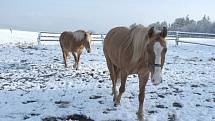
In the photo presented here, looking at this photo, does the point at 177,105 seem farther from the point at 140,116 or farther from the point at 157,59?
the point at 157,59

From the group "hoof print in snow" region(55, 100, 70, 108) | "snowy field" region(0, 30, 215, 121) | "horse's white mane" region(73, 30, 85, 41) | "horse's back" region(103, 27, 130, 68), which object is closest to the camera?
"snowy field" region(0, 30, 215, 121)

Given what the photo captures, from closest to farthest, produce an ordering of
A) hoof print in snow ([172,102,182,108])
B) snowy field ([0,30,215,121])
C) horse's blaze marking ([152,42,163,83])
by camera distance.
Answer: horse's blaze marking ([152,42,163,83]), snowy field ([0,30,215,121]), hoof print in snow ([172,102,182,108])

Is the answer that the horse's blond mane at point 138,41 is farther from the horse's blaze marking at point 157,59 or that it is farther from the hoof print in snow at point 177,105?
the hoof print in snow at point 177,105

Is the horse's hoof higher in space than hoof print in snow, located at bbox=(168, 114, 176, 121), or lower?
higher

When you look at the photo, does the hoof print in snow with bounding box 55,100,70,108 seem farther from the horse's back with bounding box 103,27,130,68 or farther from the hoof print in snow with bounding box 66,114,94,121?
the horse's back with bounding box 103,27,130,68

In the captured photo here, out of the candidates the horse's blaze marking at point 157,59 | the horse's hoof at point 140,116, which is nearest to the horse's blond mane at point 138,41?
the horse's blaze marking at point 157,59

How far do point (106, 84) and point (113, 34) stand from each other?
5.82 ft

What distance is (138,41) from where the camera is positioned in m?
5.61

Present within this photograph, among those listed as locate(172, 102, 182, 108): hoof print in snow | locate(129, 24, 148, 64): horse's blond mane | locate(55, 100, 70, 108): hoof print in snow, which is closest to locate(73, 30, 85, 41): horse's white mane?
locate(55, 100, 70, 108): hoof print in snow

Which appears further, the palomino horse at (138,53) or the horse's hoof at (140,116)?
the horse's hoof at (140,116)

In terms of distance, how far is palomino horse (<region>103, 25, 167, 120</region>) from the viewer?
495 centimetres

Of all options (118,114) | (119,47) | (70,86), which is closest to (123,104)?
(118,114)

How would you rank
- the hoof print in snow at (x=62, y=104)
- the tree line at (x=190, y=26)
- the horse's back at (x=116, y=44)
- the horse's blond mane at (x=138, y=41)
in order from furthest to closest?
the tree line at (x=190, y=26), the hoof print in snow at (x=62, y=104), the horse's back at (x=116, y=44), the horse's blond mane at (x=138, y=41)

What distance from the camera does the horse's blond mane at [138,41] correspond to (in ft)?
17.8
